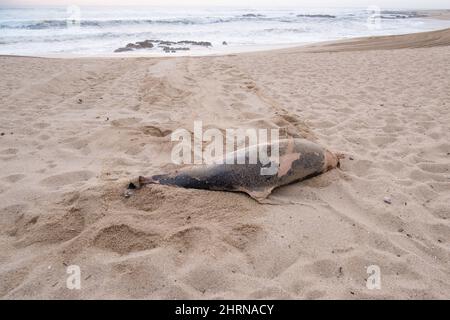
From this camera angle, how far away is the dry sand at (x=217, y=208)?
6.54ft

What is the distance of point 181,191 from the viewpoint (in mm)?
2686

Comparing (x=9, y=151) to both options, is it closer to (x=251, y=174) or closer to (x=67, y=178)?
(x=67, y=178)

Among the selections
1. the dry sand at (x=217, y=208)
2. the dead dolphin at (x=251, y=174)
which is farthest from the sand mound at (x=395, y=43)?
the dead dolphin at (x=251, y=174)

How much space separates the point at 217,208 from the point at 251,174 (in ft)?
1.31

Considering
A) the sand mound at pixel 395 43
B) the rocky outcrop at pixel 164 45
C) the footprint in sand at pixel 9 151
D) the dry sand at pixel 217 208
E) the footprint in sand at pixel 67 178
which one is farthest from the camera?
the rocky outcrop at pixel 164 45

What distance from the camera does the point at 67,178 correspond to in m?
3.03

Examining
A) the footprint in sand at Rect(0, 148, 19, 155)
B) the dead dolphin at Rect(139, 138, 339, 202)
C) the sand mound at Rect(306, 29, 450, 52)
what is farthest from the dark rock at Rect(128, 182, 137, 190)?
the sand mound at Rect(306, 29, 450, 52)

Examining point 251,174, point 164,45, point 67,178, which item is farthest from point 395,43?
point 67,178

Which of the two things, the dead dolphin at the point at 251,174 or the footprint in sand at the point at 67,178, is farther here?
the footprint in sand at the point at 67,178

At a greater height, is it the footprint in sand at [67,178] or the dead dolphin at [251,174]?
the dead dolphin at [251,174]

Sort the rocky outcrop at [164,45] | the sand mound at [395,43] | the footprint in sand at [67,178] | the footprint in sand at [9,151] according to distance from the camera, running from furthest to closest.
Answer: the rocky outcrop at [164,45]
the sand mound at [395,43]
the footprint in sand at [9,151]
the footprint in sand at [67,178]

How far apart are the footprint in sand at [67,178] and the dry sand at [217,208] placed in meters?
0.02

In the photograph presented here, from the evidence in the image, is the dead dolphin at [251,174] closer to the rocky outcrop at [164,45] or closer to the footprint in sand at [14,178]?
the footprint in sand at [14,178]

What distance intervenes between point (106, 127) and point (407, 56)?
325 inches
